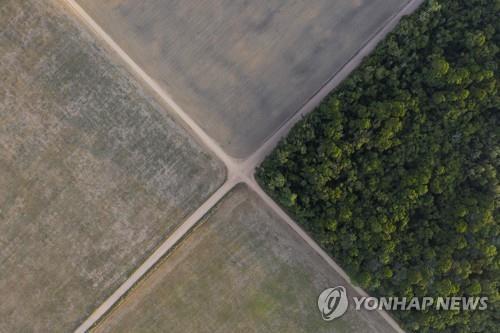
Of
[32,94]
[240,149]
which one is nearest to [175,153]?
[240,149]

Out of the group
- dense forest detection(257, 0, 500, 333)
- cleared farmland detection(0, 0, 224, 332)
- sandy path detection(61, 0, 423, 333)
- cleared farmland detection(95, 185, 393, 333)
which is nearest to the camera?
dense forest detection(257, 0, 500, 333)

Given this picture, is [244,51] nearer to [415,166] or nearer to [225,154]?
[225,154]

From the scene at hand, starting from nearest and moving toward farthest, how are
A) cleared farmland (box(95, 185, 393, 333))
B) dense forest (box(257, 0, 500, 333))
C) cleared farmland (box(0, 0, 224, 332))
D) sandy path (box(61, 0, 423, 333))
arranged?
dense forest (box(257, 0, 500, 333)) → cleared farmland (box(0, 0, 224, 332)) → sandy path (box(61, 0, 423, 333)) → cleared farmland (box(95, 185, 393, 333))

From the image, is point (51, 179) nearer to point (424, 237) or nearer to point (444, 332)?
point (424, 237)

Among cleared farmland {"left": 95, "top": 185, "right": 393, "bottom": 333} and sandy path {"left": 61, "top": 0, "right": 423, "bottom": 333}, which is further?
cleared farmland {"left": 95, "top": 185, "right": 393, "bottom": 333}

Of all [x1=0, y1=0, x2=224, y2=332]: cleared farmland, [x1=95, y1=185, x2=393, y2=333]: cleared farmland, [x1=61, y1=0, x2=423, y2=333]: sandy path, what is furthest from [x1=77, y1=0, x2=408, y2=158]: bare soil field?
[x1=95, y1=185, x2=393, y2=333]: cleared farmland

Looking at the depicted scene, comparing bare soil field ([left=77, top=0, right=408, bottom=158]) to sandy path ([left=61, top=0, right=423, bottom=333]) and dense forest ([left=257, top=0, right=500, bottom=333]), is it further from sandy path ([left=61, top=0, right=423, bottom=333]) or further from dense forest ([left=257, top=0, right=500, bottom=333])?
dense forest ([left=257, top=0, right=500, bottom=333])
